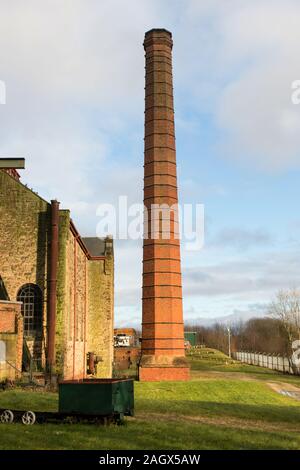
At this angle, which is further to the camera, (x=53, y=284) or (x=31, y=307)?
(x=31, y=307)

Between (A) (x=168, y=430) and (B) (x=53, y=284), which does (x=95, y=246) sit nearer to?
(B) (x=53, y=284)

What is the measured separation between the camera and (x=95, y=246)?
123 ft

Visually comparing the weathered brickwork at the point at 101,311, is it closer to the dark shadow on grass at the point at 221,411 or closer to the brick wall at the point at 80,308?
the brick wall at the point at 80,308

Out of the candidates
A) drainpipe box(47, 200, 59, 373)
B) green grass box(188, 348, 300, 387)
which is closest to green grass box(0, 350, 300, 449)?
drainpipe box(47, 200, 59, 373)

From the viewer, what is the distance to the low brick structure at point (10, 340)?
63.3 feet

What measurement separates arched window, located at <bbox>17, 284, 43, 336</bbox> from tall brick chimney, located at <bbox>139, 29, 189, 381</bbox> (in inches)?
272

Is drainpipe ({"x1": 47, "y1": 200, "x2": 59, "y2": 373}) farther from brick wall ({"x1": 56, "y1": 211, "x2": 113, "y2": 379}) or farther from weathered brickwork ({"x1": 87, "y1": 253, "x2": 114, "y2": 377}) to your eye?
weathered brickwork ({"x1": 87, "y1": 253, "x2": 114, "y2": 377})

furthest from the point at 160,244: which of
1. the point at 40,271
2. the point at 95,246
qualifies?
the point at 95,246

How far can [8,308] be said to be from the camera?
20.0 m

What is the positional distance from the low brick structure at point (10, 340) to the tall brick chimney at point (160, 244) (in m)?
8.82

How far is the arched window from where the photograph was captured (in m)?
22.5

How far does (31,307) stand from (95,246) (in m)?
15.1
